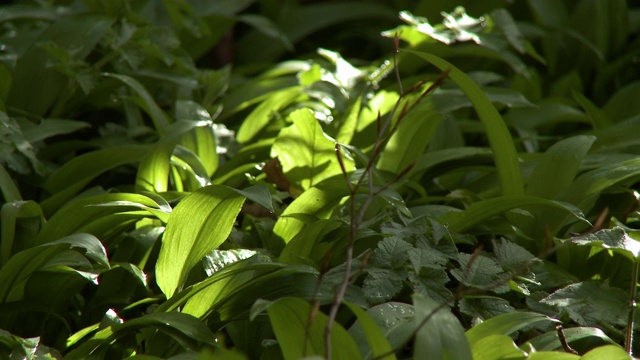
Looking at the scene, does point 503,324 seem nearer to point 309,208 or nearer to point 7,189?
point 309,208

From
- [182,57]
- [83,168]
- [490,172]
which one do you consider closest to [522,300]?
[490,172]

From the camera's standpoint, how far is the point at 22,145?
1.49m

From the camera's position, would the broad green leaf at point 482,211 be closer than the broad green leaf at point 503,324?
No

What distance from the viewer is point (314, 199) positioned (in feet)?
4.48

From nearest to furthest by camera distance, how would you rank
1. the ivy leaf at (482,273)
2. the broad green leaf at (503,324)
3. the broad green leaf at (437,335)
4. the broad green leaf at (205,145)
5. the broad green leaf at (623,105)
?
the broad green leaf at (437,335) < the broad green leaf at (503,324) < the ivy leaf at (482,273) < the broad green leaf at (205,145) < the broad green leaf at (623,105)

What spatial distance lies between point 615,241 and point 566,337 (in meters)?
0.17

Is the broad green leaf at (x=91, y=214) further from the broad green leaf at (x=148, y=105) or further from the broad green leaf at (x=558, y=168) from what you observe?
the broad green leaf at (x=558, y=168)

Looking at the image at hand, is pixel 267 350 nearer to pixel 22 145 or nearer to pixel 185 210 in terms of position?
pixel 185 210

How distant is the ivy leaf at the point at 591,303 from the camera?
1098mm

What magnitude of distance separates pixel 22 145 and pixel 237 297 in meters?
0.66

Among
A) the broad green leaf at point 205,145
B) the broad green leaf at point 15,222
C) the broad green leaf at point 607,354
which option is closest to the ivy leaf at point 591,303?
the broad green leaf at point 607,354

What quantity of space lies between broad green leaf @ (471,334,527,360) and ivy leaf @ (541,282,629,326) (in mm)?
162

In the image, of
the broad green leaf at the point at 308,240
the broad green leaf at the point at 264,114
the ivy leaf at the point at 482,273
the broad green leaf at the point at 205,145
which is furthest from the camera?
the broad green leaf at the point at 264,114

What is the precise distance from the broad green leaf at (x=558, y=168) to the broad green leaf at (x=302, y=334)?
0.67 metres
